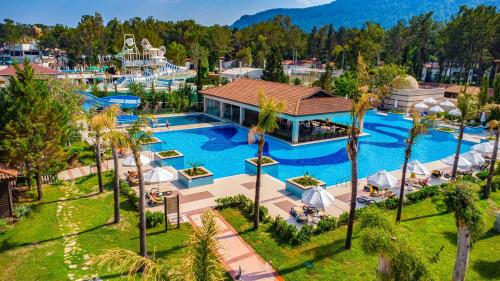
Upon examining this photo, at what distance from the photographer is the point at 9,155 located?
1719 centimetres

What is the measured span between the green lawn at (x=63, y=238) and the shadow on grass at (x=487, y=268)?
1132 centimetres

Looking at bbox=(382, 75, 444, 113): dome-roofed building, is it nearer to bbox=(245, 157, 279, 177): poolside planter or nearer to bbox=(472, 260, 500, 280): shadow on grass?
bbox=(245, 157, 279, 177): poolside planter

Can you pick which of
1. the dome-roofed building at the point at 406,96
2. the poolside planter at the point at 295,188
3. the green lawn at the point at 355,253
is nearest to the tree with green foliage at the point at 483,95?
the green lawn at the point at 355,253

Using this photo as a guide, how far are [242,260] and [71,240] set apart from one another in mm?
7211

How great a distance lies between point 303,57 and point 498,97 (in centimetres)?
9401

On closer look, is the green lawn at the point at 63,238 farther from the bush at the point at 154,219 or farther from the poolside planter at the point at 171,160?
the poolside planter at the point at 171,160

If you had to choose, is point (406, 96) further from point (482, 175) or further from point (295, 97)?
point (482, 175)

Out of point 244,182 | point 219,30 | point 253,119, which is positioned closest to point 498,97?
point 253,119

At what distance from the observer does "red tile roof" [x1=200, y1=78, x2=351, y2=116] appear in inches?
1342

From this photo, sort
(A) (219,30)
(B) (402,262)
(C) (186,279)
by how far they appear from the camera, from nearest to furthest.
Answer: (C) (186,279) < (B) (402,262) < (A) (219,30)

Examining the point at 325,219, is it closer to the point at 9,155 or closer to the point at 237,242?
the point at 237,242

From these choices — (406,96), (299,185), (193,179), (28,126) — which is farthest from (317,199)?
(406,96)

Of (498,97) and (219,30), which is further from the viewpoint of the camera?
(219,30)

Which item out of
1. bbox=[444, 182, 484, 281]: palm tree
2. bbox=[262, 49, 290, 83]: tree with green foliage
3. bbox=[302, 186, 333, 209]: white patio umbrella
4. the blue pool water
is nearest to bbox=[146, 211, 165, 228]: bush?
bbox=[302, 186, 333, 209]: white patio umbrella
